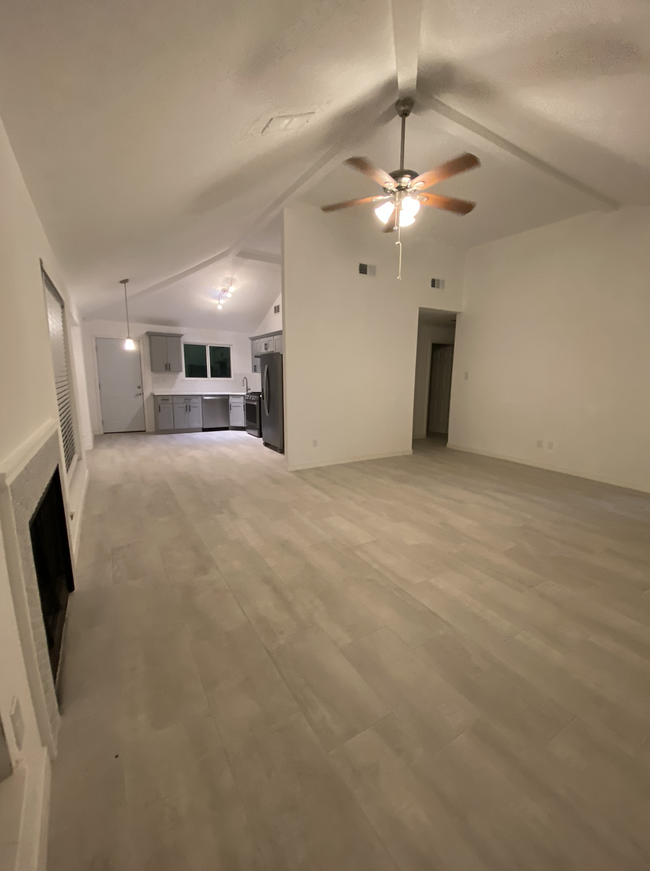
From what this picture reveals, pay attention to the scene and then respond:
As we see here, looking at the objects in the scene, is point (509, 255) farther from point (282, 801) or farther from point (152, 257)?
point (282, 801)

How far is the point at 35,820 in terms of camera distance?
0.91 metres

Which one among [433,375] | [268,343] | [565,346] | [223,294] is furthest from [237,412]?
[565,346]

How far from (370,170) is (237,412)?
21.8 feet

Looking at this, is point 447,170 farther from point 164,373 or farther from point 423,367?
point 164,373

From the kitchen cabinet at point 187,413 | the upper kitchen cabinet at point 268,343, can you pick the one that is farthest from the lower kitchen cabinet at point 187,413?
the upper kitchen cabinet at point 268,343

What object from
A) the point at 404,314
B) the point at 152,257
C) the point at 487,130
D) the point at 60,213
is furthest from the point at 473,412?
the point at 60,213

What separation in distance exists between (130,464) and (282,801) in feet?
16.2

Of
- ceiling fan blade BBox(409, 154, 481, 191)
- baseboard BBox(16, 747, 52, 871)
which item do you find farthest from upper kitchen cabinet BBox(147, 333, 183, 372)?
baseboard BBox(16, 747, 52, 871)

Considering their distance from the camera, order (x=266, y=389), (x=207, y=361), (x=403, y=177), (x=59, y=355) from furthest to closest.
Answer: (x=207, y=361)
(x=266, y=389)
(x=59, y=355)
(x=403, y=177)

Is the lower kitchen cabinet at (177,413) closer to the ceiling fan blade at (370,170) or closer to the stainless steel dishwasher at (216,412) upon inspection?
the stainless steel dishwasher at (216,412)

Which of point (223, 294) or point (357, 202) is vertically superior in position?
point (223, 294)

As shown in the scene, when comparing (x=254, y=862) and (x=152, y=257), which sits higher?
(x=152, y=257)

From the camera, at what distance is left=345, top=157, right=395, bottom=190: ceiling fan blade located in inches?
92.2

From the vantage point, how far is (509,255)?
5.22 m
